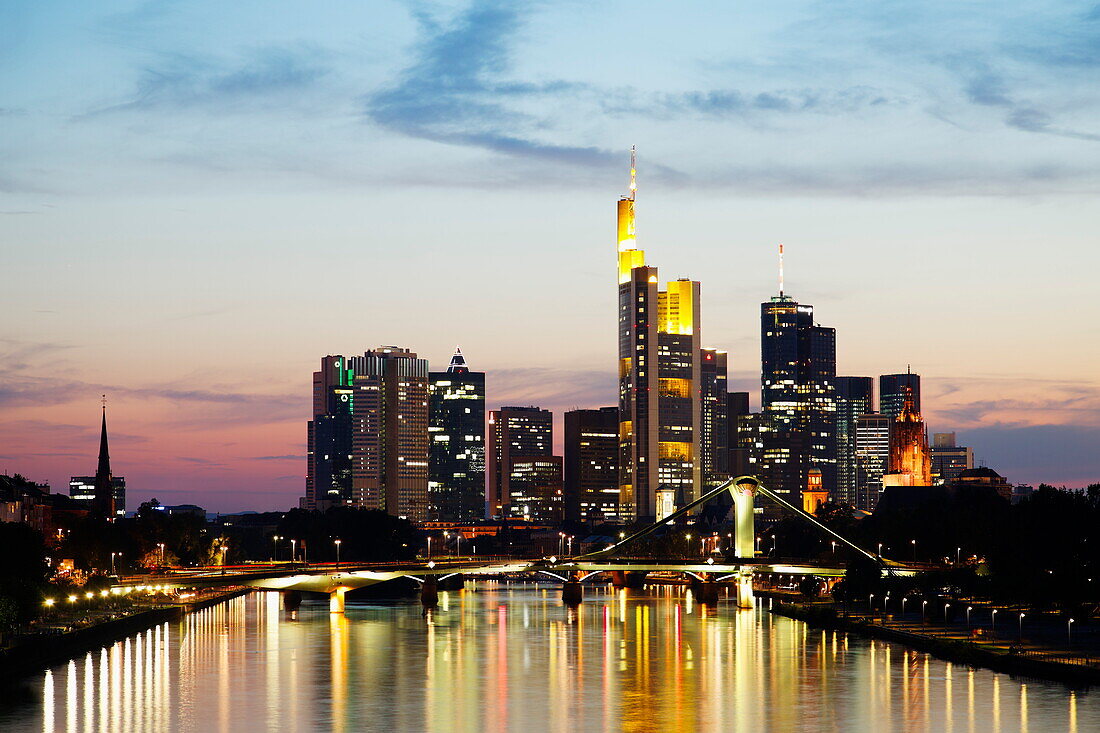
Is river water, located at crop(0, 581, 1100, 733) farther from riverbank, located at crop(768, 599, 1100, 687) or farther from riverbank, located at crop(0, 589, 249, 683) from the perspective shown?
riverbank, located at crop(0, 589, 249, 683)

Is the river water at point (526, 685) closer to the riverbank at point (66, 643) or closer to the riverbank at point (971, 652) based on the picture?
the riverbank at point (971, 652)

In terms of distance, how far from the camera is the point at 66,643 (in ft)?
341

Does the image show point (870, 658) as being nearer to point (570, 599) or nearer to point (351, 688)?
point (351, 688)

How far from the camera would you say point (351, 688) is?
90188 millimetres

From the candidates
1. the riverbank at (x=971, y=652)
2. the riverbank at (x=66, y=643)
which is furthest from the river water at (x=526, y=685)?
the riverbank at (x=66, y=643)

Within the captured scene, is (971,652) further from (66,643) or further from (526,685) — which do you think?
(66,643)

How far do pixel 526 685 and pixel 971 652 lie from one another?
25671 mm

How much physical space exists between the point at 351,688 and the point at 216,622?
186 feet

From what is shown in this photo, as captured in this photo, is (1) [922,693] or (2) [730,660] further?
(2) [730,660]

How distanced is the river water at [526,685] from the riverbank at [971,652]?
126 centimetres

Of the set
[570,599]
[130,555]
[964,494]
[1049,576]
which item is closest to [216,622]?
[130,555]

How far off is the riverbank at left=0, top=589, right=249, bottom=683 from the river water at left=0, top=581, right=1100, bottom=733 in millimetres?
1371

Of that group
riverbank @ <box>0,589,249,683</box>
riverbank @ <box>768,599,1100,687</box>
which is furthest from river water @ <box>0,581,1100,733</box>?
riverbank @ <box>0,589,249,683</box>

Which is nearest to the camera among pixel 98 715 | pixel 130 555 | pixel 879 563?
pixel 98 715
